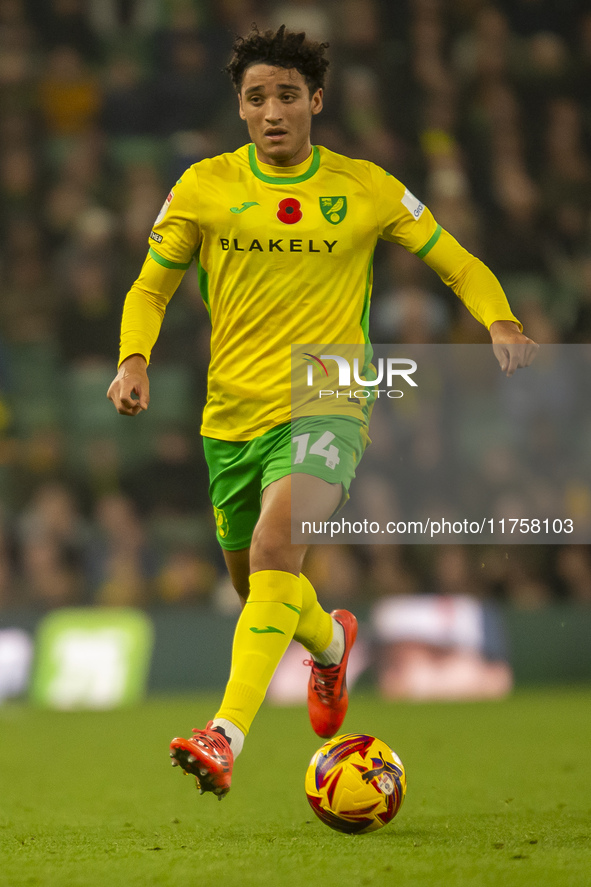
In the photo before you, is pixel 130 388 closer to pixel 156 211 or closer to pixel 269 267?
pixel 269 267

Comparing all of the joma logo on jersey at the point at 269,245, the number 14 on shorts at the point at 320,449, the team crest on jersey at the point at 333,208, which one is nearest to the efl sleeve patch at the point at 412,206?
the team crest on jersey at the point at 333,208

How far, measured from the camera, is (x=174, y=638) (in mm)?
8695

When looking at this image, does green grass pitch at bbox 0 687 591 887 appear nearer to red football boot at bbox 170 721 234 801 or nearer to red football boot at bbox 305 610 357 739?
red football boot at bbox 170 721 234 801

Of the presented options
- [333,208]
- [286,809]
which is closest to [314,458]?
[333,208]

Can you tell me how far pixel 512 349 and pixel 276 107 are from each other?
1075mm

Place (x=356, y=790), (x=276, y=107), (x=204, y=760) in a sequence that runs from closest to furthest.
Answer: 1. (x=204, y=760)
2. (x=356, y=790)
3. (x=276, y=107)

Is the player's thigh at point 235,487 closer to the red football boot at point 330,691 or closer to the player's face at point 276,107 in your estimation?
the red football boot at point 330,691

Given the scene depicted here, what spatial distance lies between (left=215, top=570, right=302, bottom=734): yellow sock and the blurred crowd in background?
525 cm

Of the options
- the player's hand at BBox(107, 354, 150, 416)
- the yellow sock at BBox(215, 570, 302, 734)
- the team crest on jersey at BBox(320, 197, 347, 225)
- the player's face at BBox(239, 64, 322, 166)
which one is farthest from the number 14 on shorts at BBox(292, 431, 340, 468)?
the player's face at BBox(239, 64, 322, 166)

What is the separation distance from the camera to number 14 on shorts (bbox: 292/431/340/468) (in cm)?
372

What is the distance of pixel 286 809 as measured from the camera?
4121 millimetres

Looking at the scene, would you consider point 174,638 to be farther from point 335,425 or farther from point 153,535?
point 335,425

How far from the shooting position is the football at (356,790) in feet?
11.1

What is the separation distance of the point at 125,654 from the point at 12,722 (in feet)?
4.25
